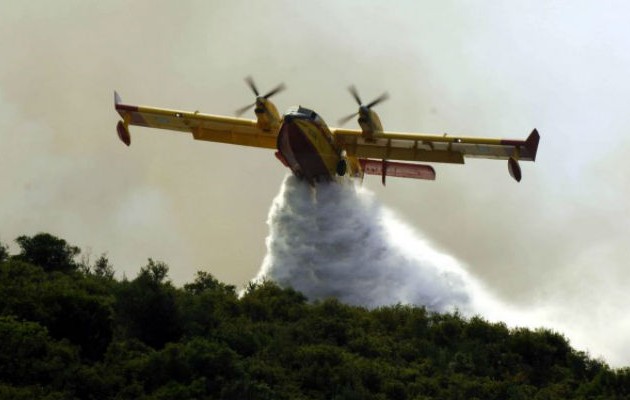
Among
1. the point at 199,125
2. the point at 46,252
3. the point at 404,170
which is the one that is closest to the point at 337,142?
the point at 404,170

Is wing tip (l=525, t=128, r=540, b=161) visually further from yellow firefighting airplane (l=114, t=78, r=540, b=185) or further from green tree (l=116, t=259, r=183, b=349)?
green tree (l=116, t=259, r=183, b=349)

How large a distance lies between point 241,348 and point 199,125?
563 inches

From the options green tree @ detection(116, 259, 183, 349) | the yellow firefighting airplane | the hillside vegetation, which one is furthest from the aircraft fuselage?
green tree @ detection(116, 259, 183, 349)

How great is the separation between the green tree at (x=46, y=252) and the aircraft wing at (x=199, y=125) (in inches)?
199

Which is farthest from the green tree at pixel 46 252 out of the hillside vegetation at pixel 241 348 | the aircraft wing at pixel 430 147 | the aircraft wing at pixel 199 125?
the aircraft wing at pixel 430 147

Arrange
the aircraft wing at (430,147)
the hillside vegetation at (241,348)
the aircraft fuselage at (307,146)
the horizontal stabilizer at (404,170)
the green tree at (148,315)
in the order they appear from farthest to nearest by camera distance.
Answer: the horizontal stabilizer at (404,170) < the aircraft wing at (430,147) < the aircraft fuselage at (307,146) < the green tree at (148,315) < the hillside vegetation at (241,348)

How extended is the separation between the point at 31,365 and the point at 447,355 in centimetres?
1334

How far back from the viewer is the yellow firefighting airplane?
49.8m

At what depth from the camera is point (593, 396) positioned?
40.6 metres

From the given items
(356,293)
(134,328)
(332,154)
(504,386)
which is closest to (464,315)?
(356,293)

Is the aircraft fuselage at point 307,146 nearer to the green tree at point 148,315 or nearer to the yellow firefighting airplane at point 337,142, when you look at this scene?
the yellow firefighting airplane at point 337,142

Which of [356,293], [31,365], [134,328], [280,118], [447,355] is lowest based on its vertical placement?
[31,365]

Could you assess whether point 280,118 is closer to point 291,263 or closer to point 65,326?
point 291,263

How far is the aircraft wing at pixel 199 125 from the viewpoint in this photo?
176 ft
